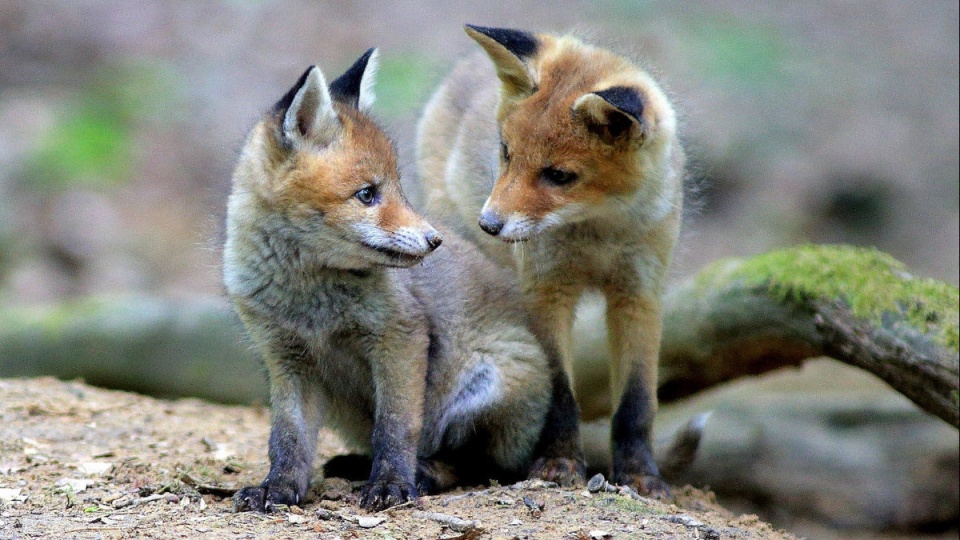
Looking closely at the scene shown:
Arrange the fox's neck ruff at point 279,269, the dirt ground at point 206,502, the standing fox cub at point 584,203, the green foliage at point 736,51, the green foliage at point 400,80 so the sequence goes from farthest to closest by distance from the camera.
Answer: the green foliage at point 736,51, the green foliage at point 400,80, the standing fox cub at point 584,203, the fox's neck ruff at point 279,269, the dirt ground at point 206,502

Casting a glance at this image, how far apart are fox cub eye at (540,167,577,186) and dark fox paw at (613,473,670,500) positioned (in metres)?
1.95

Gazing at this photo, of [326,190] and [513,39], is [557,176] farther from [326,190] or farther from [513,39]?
[326,190]

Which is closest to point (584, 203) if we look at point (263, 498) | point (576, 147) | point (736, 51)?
point (576, 147)

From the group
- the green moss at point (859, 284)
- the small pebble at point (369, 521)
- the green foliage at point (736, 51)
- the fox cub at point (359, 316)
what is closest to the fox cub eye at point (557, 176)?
the fox cub at point (359, 316)

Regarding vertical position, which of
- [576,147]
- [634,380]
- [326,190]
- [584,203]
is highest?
[576,147]

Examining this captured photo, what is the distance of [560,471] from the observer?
6211mm

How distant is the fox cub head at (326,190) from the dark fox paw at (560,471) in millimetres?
1718

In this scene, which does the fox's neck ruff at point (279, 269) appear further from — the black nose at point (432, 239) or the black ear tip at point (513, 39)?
the black ear tip at point (513, 39)

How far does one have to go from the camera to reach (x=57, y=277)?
1398cm

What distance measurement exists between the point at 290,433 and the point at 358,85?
2.15 metres

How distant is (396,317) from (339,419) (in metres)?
1.09

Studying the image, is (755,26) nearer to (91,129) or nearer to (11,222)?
(91,129)

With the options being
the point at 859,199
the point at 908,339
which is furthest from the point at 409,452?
the point at 859,199

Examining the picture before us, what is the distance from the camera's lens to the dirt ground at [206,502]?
16.3 ft
